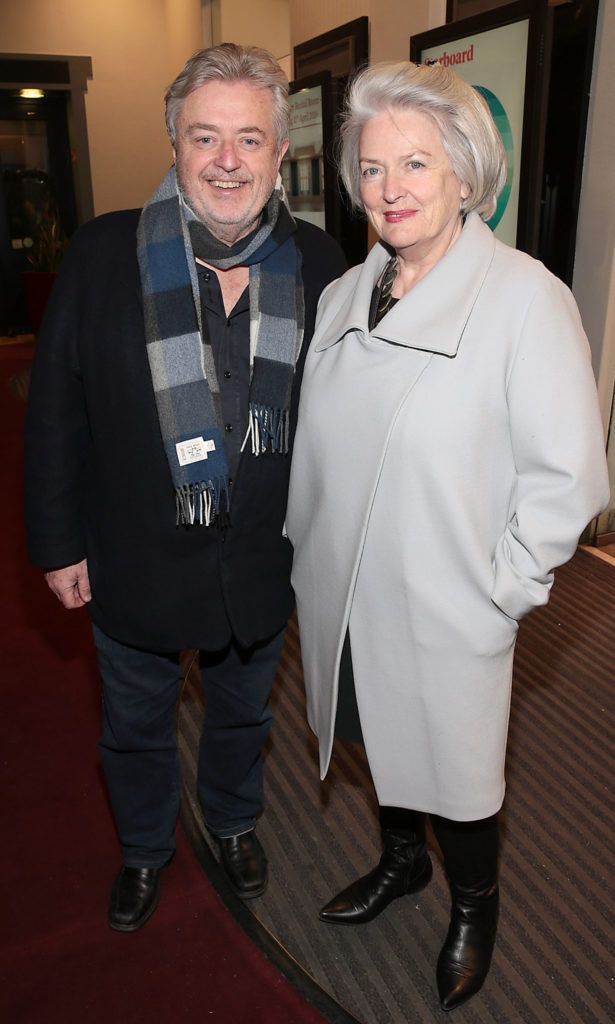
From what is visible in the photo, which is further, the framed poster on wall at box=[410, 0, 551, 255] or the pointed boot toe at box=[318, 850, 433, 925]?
the framed poster on wall at box=[410, 0, 551, 255]

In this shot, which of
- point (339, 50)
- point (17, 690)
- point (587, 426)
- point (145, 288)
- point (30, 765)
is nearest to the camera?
point (587, 426)

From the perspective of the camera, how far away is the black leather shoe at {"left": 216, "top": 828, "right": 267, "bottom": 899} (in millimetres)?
2055

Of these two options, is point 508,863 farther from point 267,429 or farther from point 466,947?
point 267,429

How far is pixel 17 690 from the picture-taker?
9.73 ft

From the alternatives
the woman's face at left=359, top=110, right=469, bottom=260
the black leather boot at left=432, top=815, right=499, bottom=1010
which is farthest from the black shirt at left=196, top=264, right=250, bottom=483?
the black leather boot at left=432, top=815, right=499, bottom=1010

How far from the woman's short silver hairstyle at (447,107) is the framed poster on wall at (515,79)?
1719mm

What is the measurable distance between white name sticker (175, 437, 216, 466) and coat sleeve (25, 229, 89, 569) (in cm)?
24

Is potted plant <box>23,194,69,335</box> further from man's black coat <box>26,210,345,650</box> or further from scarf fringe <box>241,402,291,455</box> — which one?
scarf fringe <box>241,402,291,455</box>

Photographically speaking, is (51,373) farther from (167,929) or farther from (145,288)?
(167,929)

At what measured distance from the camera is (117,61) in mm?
9078

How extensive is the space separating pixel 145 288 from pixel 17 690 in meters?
1.88

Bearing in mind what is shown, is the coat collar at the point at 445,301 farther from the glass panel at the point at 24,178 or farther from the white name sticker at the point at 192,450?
the glass panel at the point at 24,178

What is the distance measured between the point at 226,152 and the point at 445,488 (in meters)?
0.72

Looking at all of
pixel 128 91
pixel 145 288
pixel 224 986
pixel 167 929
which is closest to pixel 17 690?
pixel 167 929
